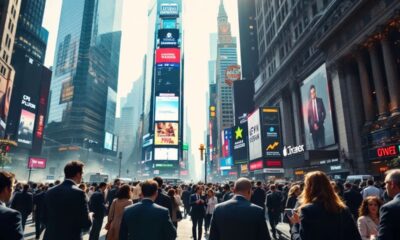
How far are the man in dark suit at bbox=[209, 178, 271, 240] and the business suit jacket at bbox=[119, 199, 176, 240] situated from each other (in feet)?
2.45

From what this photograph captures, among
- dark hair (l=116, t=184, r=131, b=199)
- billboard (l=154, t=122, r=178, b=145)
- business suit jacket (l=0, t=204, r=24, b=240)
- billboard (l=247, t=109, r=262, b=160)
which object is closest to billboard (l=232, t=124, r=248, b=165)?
billboard (l=247, t=109, r=262, b=160)

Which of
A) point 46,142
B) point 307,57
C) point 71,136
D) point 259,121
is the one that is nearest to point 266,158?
point 259,121

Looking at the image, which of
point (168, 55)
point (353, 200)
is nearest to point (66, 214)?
point (353, 200)

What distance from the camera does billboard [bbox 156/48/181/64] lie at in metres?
123

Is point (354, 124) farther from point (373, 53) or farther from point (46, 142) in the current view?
point (46, 142)

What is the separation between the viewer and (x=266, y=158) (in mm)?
60938

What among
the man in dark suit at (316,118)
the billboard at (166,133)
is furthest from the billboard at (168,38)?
the man in dark suit at (316,118)

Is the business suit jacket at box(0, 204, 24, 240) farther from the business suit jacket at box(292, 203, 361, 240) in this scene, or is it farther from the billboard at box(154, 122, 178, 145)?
the billboard at box(154, 122, 178, 145)

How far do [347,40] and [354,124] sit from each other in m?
11.2

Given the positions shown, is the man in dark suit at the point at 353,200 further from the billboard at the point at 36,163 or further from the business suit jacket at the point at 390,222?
the billboard at the point at 36,163

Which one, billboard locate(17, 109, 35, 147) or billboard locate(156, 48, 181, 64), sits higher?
billboard locate(156, 48, 181, 64)

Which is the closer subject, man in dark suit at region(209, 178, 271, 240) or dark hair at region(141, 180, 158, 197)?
man in dark suit at region(209, 178, 271, 240)

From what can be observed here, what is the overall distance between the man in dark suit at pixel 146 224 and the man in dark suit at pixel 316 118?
139 feet

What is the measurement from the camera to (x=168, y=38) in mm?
119625
